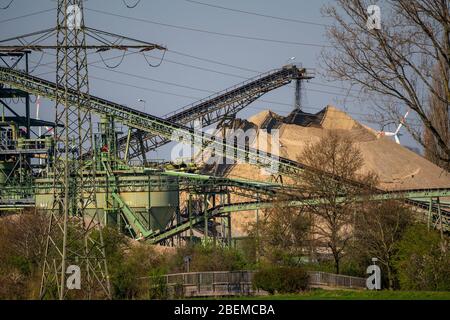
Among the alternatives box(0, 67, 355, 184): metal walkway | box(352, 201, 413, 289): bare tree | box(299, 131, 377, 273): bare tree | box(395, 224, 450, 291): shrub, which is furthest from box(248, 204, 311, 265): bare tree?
box(0, 67, 355, 184): metal walkway

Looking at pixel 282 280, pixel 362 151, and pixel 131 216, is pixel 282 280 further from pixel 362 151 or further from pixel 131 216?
pixel 362 151

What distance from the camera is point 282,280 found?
3350cm

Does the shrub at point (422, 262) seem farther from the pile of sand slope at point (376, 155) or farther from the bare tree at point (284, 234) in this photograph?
the pile of sand slope at point (376, 155)

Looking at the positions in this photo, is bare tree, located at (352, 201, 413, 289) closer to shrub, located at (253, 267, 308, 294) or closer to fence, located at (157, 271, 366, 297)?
fence, located at (157, 271, 366, 297)

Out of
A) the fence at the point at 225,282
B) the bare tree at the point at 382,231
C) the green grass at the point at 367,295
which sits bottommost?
the green grass at the point at 367,295

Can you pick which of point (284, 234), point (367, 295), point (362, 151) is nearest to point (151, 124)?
point (362, 151)

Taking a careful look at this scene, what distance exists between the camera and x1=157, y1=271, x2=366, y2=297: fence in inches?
1391

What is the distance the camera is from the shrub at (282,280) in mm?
33438

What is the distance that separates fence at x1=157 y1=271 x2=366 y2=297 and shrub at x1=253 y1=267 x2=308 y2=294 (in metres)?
1.01

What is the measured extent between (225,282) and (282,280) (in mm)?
3559

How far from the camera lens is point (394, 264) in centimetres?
4141

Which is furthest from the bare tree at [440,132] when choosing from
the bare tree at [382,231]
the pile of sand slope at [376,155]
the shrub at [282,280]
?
the pile of sand slope at [376,155]

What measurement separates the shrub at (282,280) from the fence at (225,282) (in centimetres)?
101
